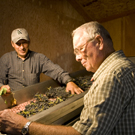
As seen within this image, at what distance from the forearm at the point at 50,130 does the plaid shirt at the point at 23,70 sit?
60.3 inches

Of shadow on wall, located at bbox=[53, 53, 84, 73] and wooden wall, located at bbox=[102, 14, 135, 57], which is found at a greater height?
wooden wall, located at bbox=[102, 14, 135, 57]

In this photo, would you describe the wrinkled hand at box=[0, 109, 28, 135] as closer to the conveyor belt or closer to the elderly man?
the elderly man

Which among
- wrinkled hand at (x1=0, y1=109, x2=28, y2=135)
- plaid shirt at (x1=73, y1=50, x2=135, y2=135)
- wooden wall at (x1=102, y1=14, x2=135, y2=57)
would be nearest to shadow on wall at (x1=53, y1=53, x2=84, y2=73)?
wooden wall at (x1=102, y1=14, x2=135, y2=57)

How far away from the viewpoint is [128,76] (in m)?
0.75

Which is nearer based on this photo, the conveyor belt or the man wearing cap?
the conveyor belt

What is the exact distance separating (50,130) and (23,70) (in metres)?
1.91

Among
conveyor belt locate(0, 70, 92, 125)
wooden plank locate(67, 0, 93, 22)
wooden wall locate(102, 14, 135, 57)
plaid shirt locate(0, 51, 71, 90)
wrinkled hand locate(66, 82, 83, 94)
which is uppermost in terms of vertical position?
wooden plank locate(67, 0, 93, 22)

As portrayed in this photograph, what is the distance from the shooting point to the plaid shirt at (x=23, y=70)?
246 centimetres

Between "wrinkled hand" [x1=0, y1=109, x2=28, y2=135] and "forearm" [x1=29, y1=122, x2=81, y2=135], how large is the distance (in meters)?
0.10

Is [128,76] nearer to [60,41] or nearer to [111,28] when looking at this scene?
[60,41]

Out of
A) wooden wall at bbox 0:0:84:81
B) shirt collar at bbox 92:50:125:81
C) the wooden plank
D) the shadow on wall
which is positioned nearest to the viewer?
shirt collar at bbox 92:50:125:81

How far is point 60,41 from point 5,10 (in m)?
2.10

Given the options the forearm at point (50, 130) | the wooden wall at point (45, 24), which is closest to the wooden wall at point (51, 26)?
the wooden wall at point (45, 24)

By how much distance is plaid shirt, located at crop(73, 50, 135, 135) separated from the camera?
2.25 feet
